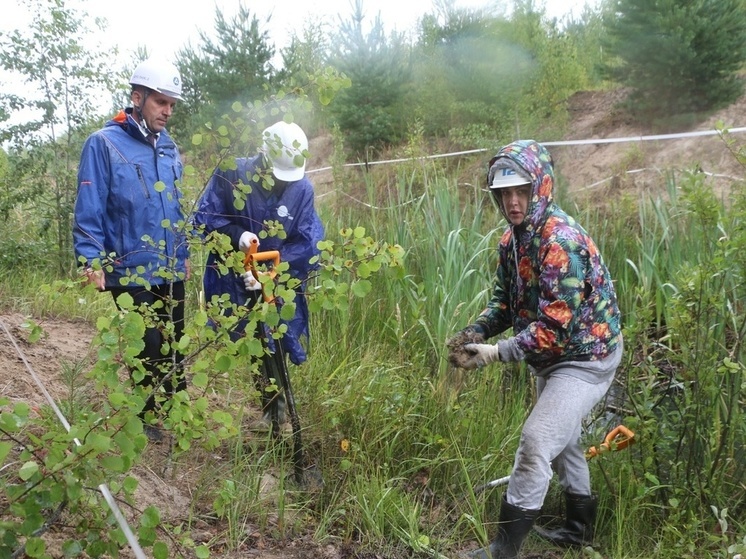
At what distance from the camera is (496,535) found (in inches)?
119

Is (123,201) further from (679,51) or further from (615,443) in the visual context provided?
(679,51)

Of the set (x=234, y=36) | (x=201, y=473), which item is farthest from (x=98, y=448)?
(x=234, y=36)

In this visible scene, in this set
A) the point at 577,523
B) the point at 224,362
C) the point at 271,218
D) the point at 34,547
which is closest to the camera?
the point at 34,547

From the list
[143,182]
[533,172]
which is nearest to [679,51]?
[533,172]

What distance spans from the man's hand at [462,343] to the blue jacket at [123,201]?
1191 mm

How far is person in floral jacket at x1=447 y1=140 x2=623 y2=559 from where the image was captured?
2.78 metres

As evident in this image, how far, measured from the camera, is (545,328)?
2787 mm

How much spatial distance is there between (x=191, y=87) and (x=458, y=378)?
1058cm

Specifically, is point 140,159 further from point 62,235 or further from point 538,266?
point 62,235

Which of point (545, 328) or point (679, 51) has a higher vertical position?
point (679, 51)

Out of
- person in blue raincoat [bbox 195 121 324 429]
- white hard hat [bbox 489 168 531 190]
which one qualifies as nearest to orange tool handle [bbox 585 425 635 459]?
white hard hat [bbox 489 168 531 190]

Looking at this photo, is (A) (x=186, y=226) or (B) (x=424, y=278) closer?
(A) (x=186, y=226)

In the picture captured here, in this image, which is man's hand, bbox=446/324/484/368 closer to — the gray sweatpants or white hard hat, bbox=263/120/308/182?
the gray sweatpants

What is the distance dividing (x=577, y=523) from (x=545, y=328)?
101cm
